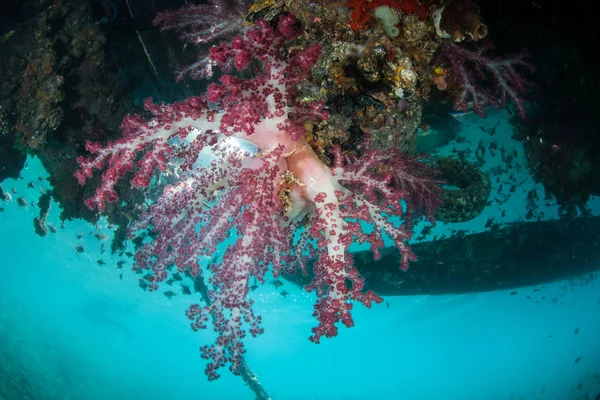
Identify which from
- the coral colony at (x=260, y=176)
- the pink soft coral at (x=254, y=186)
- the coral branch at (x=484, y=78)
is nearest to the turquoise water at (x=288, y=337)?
the coral branch at (x=484, y=78)

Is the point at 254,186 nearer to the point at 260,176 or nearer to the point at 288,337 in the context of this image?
the point at 260,176


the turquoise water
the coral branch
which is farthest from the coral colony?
the turquoise water

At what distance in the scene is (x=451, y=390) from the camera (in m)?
71.9

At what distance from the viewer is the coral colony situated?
2596 mm

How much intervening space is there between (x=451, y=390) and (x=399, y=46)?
293ft

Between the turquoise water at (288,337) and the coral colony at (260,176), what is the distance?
858 cm

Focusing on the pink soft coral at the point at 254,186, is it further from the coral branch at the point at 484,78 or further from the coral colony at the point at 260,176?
the coral branch at the point at 484,78

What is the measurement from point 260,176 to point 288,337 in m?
46.1

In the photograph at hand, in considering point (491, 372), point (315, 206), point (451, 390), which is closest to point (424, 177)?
point (315, 206)

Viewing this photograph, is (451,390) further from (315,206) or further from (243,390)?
(315,206)

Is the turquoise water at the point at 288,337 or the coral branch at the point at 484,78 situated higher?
the turquoise water at the point at 288,337

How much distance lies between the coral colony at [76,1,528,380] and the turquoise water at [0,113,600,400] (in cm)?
Answer: 858

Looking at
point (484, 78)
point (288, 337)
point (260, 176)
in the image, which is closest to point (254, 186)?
point (260, 176)

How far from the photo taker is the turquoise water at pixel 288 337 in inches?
1054
